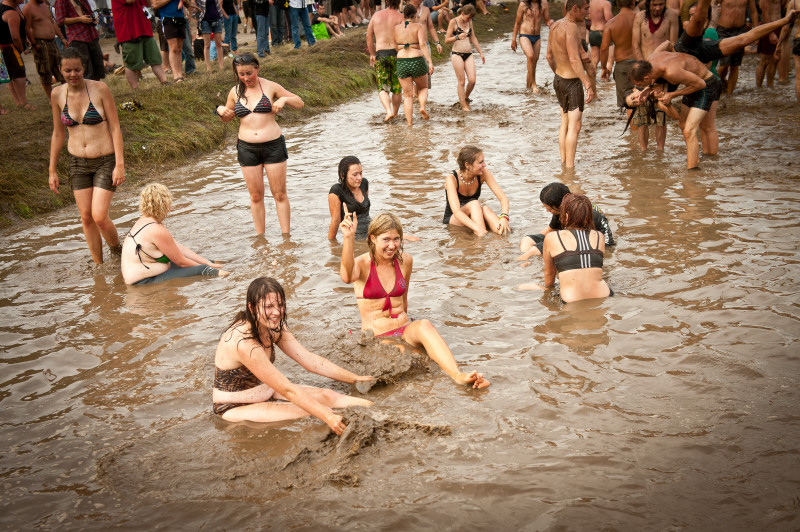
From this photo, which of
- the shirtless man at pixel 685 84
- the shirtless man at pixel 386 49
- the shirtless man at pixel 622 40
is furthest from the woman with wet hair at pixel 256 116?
the shirtless man at pixel 386 49

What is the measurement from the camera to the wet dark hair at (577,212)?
5.62 meters

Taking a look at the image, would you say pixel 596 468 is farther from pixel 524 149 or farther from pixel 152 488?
pixel 524 149

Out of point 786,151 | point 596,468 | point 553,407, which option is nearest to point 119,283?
point 553,407

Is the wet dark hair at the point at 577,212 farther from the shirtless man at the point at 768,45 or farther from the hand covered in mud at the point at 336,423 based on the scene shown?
the shirtless man at the point at 768,45

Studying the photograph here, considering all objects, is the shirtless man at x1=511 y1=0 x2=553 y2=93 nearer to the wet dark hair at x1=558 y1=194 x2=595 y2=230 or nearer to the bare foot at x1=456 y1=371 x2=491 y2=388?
the wet dark hair at x1=558 y1=194 x2=595 y2=230

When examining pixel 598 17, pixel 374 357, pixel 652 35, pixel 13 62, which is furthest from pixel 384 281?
pixel 598 17

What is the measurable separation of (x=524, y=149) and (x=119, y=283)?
637 centimetres

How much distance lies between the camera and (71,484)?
3922 millimetres

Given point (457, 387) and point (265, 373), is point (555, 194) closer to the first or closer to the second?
point (457, 387)

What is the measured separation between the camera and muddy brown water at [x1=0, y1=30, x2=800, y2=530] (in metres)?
3.52

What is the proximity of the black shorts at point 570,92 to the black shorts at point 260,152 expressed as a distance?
12.9 feet

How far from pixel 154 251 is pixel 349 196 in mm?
2085

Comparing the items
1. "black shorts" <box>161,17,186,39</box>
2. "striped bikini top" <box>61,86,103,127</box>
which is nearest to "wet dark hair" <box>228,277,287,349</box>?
"striped bikini top" <box>61,86,103,127</box>

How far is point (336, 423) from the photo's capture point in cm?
408
